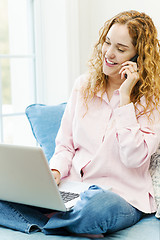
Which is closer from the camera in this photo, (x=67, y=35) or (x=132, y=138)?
(x=132, y=138)

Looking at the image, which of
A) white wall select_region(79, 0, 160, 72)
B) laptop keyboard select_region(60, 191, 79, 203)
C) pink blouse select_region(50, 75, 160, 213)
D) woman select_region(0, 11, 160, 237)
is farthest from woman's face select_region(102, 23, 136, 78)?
white wall select_region(79, 0, 160, 72)

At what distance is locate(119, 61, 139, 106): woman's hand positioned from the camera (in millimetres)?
1722

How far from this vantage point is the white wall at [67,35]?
2.66 meters

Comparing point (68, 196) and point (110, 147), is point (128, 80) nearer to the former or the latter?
point (110, 147)

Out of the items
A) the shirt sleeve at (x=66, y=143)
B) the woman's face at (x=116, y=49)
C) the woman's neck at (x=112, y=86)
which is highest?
the woman's face at (x=116, y=49)

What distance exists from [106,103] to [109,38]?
28 centimetres

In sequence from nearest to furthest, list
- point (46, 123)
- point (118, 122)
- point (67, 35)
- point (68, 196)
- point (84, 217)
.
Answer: point (84, 217) → point (68, 196) → point (118, 122) → point (46, 123) → point (67, 35)

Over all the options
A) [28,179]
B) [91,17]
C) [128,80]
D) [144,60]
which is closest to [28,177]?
[28,179]

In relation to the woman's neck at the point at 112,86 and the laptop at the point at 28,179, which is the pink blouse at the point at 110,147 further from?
the laptop at the point at 28,179

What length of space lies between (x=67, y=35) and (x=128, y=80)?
1.05 m

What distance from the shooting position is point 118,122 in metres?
1.69

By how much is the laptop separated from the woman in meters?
0.09

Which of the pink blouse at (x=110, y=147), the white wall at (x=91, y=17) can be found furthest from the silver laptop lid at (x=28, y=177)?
the white wall at (x=91, y=17)

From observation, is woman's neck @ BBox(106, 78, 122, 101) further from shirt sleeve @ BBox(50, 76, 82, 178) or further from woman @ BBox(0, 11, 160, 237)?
shirt sleeve @ BBox(50, 76, 82, 178)
